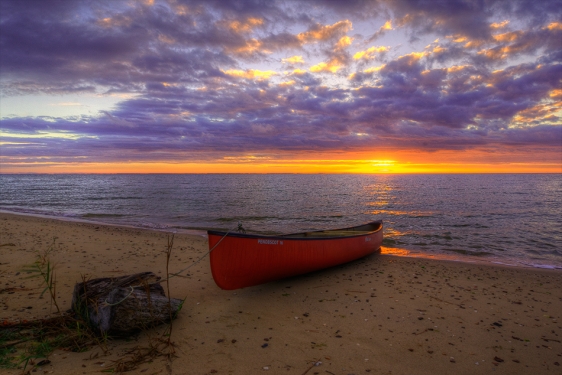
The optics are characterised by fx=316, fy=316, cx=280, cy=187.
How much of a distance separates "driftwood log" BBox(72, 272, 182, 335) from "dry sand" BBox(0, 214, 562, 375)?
0.81ft

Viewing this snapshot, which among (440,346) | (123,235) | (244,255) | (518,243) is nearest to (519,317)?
(440,346)

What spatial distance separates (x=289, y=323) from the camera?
5.64 metres

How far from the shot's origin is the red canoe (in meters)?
6.31

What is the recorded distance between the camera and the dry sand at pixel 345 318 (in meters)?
4.32

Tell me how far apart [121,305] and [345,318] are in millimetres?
3798

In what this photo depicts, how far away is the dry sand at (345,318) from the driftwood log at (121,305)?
25cm

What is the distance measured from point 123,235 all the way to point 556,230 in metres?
22.9

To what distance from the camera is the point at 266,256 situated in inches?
279

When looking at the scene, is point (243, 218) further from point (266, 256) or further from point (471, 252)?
point (266, 256)

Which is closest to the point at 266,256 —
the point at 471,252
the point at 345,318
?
the point at 345,318

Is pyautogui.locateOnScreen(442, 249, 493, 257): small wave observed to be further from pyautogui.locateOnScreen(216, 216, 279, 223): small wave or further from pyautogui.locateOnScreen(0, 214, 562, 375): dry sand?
pyautogui.locateOnScreen(216, 216, 279, 223): small wave

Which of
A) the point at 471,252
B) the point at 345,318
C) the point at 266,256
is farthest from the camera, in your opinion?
the point at 471,252

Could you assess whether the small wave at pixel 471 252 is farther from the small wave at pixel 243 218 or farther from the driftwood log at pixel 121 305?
the small wave at pixel 243 218

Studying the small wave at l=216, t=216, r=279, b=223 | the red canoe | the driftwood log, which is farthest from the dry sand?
the small wave at l=216, t=216, r=279, b=223
